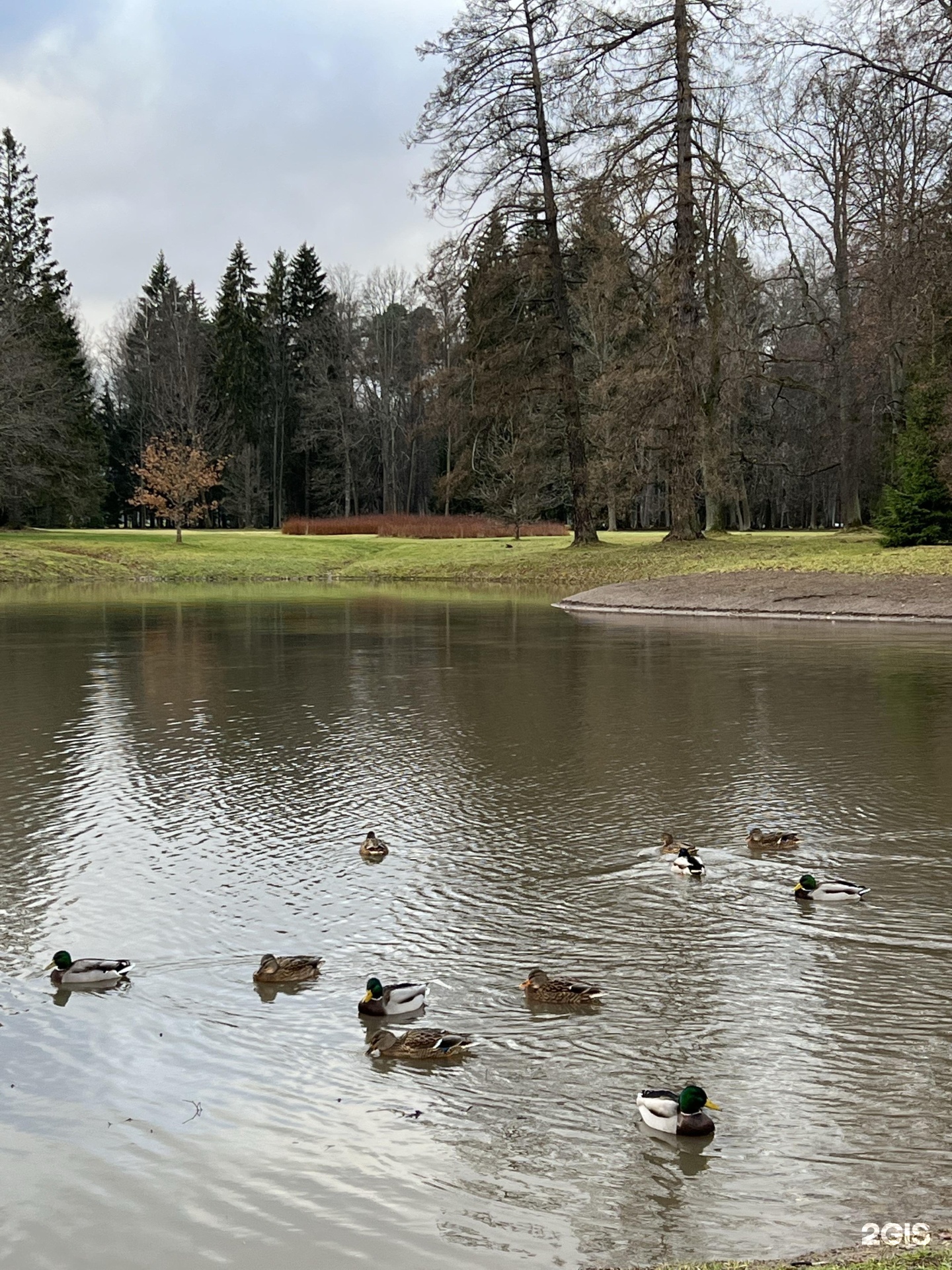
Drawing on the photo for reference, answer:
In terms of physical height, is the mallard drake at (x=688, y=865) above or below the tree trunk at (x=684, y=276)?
below

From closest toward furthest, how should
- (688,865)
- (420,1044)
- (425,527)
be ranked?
(420,1044)
(688,865)
(425,527)

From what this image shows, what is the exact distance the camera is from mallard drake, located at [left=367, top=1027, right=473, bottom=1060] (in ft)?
17.5

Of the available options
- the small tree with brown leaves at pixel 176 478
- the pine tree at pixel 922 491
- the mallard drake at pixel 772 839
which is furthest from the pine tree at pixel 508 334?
the mallard drake at pixel 772 839

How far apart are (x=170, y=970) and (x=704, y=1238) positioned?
3.36 m

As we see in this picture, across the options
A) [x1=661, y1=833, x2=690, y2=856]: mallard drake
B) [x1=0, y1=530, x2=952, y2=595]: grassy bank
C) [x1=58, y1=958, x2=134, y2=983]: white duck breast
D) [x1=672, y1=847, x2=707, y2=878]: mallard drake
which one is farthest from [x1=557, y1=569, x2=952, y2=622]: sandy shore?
[x1=58, y1=958, x2=134, y2=983]: white duck breast

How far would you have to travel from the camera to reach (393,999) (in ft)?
18.6

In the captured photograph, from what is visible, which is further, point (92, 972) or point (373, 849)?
point (373, 849)

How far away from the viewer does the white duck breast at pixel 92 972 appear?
6133mm

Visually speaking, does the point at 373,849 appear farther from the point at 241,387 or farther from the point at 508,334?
the point at 241,387

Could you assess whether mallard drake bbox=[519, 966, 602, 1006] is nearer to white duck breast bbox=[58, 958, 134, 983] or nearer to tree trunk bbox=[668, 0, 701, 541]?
white duck breast bbox=[58, 958, 134, 983]

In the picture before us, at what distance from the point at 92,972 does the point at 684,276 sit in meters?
31.8

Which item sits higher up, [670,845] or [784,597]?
[784,597]

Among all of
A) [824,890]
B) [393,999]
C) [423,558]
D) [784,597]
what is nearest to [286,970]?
[393,999]

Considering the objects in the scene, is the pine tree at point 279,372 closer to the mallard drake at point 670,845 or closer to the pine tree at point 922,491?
the pine tree at point 922,491
